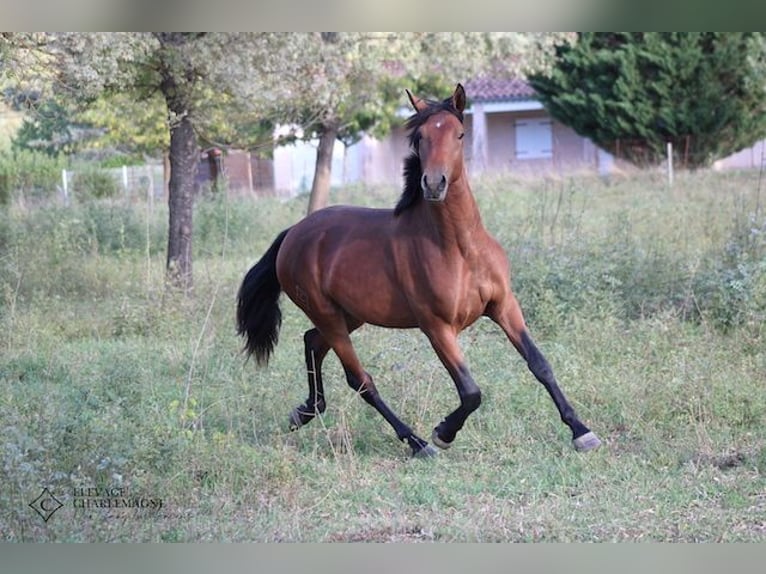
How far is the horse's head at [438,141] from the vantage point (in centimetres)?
539

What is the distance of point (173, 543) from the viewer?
4980 millimetres

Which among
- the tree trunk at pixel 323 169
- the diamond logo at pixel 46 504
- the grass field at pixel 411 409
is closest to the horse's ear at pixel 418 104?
the grass field at pixel 411 409

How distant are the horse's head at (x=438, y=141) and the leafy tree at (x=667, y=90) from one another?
615 inches

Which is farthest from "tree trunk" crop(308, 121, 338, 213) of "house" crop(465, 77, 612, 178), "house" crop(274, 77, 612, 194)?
"house" crop(465, 77, 612, 178)

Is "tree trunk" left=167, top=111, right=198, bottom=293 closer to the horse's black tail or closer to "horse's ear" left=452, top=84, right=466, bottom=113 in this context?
the horse's black tail

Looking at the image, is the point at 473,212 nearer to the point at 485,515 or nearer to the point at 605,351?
the point at 485,515

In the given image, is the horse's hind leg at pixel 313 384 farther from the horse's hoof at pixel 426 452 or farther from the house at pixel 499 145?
the house at pixel 499 145

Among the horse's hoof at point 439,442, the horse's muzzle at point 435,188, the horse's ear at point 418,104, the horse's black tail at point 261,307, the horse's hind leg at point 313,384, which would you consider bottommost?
the horse's hoof at point 439,442

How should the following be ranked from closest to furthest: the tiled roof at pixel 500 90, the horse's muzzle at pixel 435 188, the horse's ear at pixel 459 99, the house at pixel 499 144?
the horse's muzzle at pixel 435 188 < the horse's ear at pixel 459 99 < the house at pixel 499 144 < the tiled roof at pixel 500 90

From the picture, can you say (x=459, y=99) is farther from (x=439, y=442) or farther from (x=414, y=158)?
(x=439, y=442)

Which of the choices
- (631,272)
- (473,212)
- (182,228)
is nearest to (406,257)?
(473,212)

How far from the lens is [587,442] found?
19.1ft

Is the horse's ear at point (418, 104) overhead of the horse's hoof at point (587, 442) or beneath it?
overhead

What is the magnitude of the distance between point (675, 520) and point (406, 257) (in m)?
2.11
